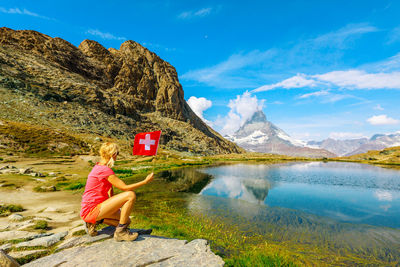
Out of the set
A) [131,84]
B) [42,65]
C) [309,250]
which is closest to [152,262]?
[309,250]

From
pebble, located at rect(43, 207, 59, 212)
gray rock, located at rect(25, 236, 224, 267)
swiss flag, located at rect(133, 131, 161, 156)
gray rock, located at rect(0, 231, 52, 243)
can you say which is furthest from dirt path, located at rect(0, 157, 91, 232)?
swiss flag, located at rect(133, 131, 161, 156)

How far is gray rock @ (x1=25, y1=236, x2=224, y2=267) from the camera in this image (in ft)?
17.9

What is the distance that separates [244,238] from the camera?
995cm

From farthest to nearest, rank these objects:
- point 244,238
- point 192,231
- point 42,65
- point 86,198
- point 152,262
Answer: point 42,65 → point 192,231 → point 244,238 → point 86,198 → point 152,262

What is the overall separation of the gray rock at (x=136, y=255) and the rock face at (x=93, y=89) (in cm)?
7118

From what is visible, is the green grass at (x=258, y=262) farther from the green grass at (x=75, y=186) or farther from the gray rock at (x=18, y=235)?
the green grass at (x=75, y=186)

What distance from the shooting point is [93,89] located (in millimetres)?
101500

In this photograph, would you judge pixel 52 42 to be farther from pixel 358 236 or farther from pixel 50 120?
pixel 358 236

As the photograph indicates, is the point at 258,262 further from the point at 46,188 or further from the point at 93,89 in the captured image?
the point at 93,89

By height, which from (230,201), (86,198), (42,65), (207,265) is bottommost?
(230,201)

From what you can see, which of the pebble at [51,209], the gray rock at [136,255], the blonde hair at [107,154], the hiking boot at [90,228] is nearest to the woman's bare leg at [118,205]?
the hiking boot at [90,228]

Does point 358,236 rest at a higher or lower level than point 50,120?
lower

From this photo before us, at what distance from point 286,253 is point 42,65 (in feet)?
412

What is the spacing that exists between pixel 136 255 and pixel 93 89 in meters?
112
